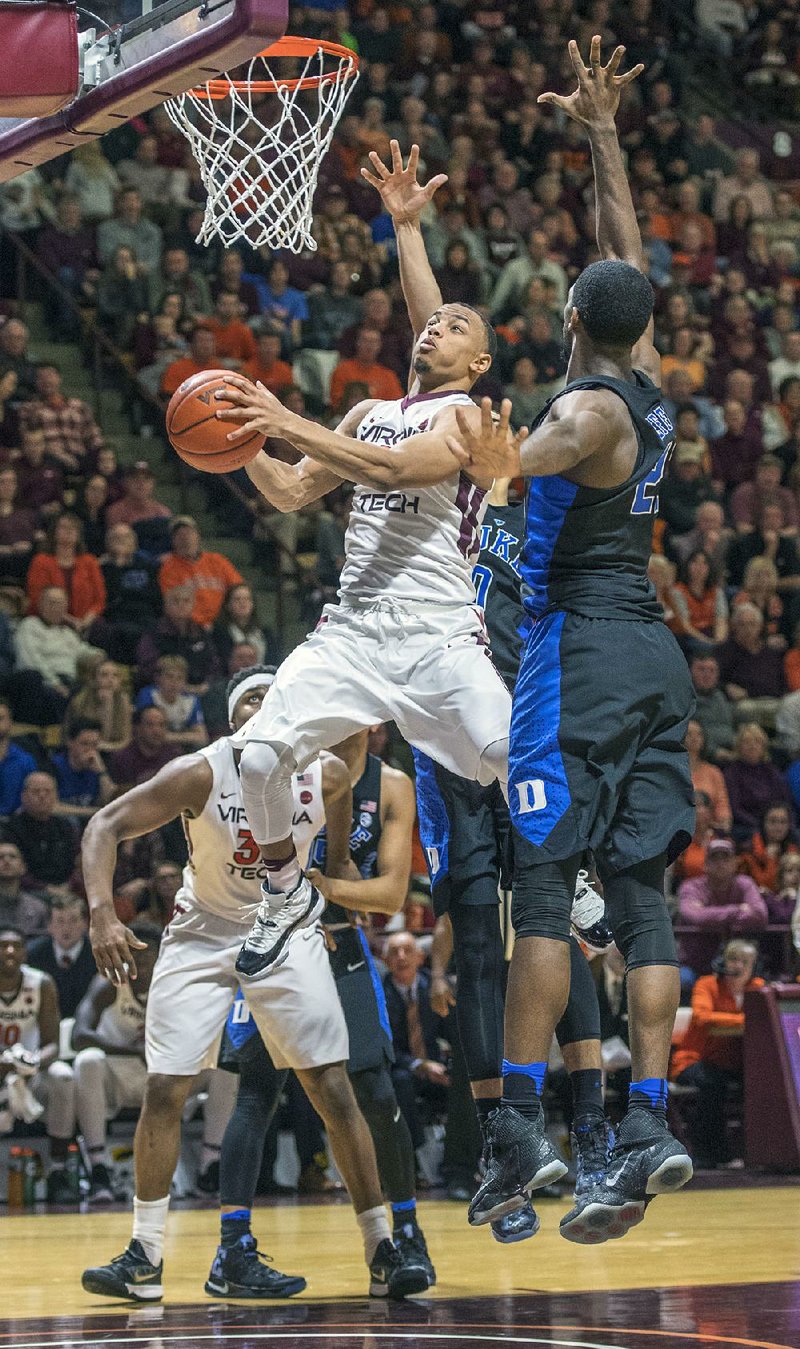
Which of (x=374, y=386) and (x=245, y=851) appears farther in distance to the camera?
(x=374, y=386)

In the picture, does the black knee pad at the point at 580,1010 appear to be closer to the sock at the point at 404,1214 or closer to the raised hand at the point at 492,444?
the raised hand at the point at 492,444

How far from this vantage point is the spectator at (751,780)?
15.0 meters

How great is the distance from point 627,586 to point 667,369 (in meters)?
12.1

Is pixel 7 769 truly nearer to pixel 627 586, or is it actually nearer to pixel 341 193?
pixel 341 193

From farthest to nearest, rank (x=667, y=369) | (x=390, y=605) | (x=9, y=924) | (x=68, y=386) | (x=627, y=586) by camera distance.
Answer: (x=667, y=369) < (x=68, y=386) < (x=9, y=924) < (x=390, y=605) < (x=627, y=586)

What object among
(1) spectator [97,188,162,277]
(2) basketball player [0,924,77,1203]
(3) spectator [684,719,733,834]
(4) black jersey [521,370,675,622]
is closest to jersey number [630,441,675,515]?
(4) black jersey [521,370,675,622]

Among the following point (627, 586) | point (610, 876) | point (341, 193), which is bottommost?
point (610, 876)

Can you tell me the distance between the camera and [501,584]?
804cm

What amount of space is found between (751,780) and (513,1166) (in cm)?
990

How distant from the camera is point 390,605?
674cm

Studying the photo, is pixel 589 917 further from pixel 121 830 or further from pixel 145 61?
pixel 145 61

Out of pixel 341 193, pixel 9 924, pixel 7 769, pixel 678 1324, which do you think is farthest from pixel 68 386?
pixel 678 1324

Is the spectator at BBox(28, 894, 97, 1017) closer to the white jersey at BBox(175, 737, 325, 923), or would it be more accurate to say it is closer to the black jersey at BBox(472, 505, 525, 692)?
the white jersey at BBox(175, 737, 325, 923)

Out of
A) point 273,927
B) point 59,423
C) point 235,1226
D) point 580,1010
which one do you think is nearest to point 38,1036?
point 235,1226
